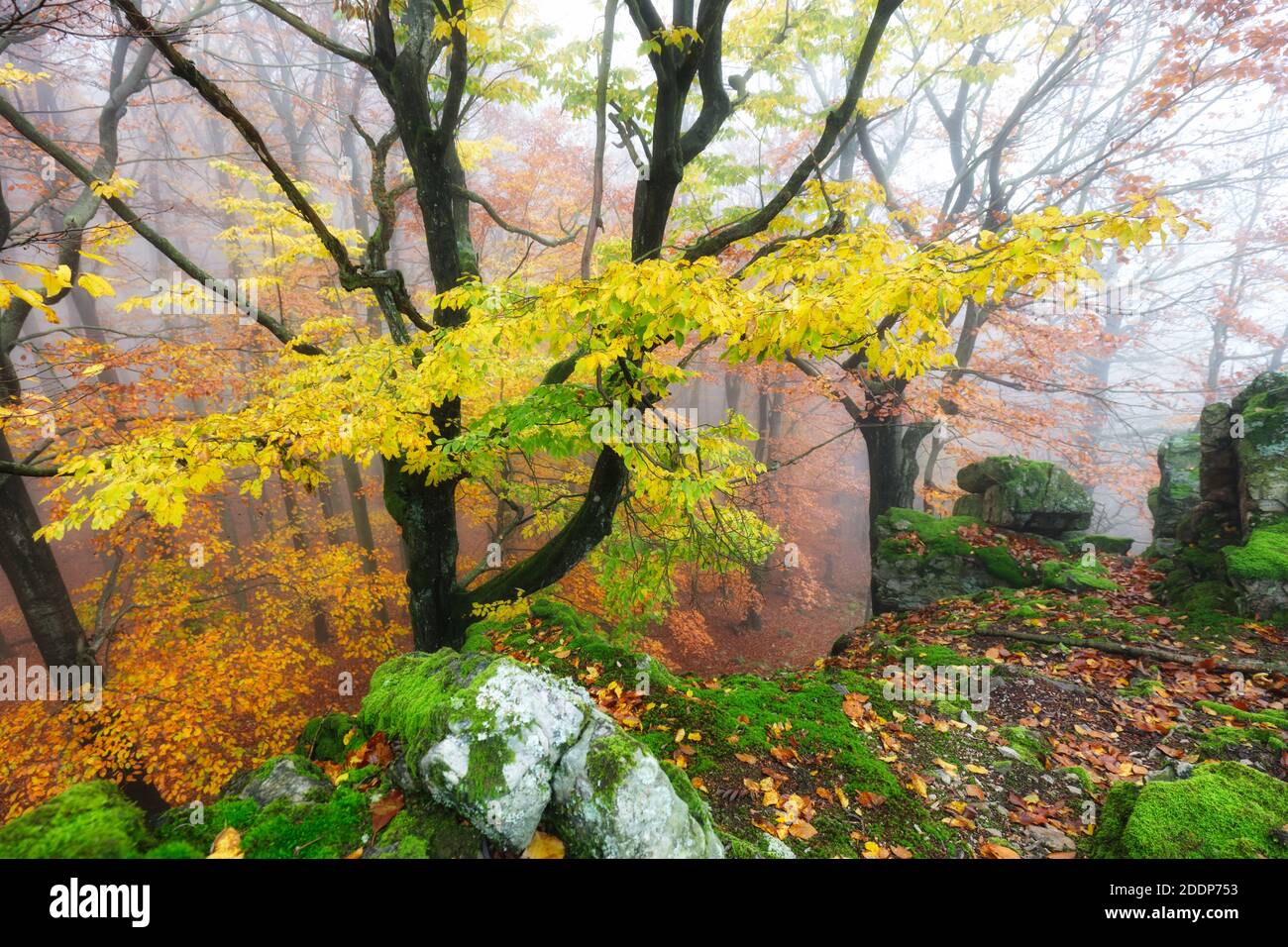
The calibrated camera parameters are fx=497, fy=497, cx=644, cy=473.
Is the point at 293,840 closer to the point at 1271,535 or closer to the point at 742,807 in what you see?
the point at 742,807

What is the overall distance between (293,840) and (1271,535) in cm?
926

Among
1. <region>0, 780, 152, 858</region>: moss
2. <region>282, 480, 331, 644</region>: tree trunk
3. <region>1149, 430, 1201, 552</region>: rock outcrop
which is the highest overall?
<region>1149, 430, 1201, 552</region>: rock outcrop

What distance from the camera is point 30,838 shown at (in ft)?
5.94

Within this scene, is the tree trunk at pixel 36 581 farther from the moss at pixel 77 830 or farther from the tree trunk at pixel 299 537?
the moss at pixel 77 830

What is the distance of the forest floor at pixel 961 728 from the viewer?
3.13m

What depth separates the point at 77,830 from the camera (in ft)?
6.17

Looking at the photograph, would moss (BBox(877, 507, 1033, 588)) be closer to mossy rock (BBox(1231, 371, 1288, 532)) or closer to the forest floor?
the forest floor

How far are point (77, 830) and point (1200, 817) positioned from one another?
5.14m

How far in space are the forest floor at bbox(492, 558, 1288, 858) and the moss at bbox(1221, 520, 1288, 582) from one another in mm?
536

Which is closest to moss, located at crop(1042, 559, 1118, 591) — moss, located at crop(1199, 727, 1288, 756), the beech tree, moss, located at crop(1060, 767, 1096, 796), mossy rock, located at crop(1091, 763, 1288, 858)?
moss, located at crop(1199, 727, 1288, 756)

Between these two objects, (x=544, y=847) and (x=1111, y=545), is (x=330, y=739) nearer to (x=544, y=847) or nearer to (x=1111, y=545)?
(x=544, y=847)

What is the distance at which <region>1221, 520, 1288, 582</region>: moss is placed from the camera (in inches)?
204

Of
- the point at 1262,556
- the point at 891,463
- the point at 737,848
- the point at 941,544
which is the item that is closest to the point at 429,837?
the point at 737,848
